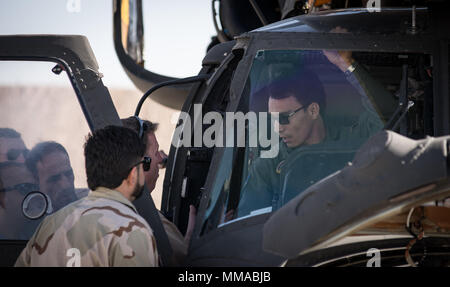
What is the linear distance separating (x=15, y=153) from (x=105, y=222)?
108cm

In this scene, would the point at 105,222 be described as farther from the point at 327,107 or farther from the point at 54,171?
the point at 327,107

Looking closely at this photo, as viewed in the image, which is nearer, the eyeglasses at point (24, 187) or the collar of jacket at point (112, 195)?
the collar of jacket at point (112, 195)

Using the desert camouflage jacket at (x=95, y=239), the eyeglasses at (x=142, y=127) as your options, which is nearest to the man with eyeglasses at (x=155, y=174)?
the eyeglasses at (x=142, y=127)

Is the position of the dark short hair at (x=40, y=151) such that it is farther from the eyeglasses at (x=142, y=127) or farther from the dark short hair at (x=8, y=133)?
the eyeglasses at (x=142, y=127)

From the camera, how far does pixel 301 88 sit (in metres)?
3.63

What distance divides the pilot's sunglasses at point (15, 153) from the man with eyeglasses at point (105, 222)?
2.52 feet

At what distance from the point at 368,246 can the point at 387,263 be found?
0.11 meters

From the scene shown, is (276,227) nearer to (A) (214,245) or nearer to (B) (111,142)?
(A) (214,245)

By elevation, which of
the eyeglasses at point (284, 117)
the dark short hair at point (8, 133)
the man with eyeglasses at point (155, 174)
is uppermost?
the eyeglasses at point (284, 117)

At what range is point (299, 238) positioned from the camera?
254cm

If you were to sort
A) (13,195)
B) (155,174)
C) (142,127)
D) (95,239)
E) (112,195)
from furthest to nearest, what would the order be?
1. (155,174)
2. (142,127)
3. (13,195)
4. (112,195)
5. (95,239)

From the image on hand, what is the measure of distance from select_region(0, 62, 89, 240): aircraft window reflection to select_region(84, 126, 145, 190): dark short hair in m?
0.60

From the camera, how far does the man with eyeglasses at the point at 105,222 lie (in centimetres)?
290

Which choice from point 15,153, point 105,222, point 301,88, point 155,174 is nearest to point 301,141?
point 301,88
